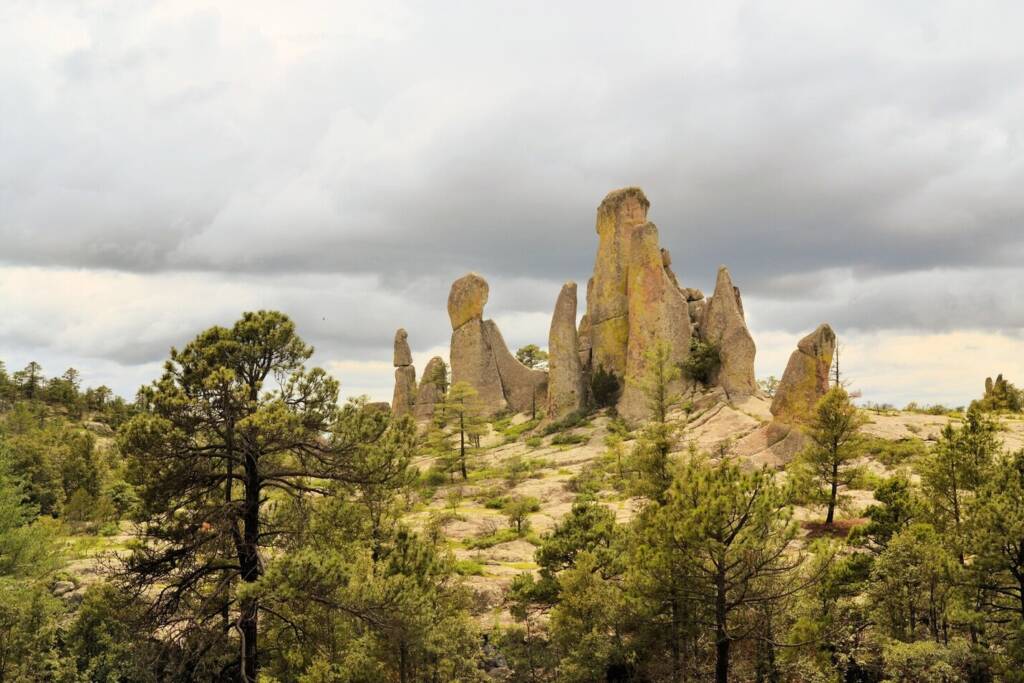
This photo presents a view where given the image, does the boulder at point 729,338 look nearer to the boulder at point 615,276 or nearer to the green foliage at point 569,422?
the boulder at point 615,276

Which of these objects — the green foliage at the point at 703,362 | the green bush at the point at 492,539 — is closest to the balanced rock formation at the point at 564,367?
the green foliage at the point at 703,362

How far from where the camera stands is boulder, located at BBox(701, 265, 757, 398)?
54.4 meters

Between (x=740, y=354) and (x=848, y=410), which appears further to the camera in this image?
(x=740, y=354)

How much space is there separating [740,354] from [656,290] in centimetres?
898

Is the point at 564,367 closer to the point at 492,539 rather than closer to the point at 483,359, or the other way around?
the point at 483,359

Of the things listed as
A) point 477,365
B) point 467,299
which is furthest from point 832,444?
point 467,299

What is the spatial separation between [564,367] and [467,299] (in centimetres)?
1519

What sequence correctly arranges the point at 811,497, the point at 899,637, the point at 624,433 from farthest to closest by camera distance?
1. the point at 624,433
2. the point at 811,497
3. the point at 899,637

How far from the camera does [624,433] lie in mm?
53250

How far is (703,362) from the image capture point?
56.3m

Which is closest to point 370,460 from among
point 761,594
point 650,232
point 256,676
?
point 256,676

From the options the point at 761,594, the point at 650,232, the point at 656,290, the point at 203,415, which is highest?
the point at 650,232

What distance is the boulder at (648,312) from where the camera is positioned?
5825 centimetres

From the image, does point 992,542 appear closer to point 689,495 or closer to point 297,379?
point 689,495
